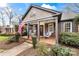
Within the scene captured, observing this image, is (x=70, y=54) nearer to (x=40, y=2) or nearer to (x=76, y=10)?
(x=76, y=10)

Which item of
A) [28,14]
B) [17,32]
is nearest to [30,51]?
[17,32]

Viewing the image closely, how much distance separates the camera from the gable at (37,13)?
119 inches

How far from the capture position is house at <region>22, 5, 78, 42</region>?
118 inches

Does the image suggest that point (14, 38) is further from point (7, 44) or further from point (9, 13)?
point (9, 13)

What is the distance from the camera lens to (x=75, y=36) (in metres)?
2.97

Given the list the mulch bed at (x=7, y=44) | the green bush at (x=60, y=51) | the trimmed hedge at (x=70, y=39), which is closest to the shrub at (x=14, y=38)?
the mulch bed at (x=7, y=44)

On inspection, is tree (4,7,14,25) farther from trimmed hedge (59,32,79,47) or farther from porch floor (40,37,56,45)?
trimmed hedge (59,32,79,47)

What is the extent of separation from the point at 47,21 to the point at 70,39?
0.42 metres

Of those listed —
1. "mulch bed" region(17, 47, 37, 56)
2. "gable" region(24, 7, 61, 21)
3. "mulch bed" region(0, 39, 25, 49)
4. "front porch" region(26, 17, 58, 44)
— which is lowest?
"mulch bed" region(17, 47, 37, 56)

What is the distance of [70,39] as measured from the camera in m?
2.96

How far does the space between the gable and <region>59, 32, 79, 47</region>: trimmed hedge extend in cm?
36

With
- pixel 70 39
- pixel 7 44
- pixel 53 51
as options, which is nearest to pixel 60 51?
pixel 53 51

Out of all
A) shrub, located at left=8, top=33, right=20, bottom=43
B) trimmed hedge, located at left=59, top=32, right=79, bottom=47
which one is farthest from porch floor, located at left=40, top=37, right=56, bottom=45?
shrub, located at left=8, top=33, right=20, bottom=43

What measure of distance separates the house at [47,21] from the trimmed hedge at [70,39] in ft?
0.20
